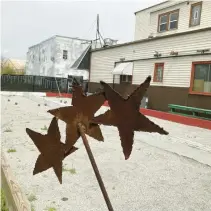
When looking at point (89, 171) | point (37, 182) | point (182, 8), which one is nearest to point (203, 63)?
point (182, 8)

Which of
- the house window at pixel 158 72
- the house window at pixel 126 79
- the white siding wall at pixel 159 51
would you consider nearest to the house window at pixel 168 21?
the white siding wall at pixel 159 51

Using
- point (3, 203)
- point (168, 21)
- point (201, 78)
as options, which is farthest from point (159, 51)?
point (3, 203)

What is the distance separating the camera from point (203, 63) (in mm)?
12148

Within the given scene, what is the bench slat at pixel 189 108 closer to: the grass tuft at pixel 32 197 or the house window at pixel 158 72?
the house window at pixel 158 72

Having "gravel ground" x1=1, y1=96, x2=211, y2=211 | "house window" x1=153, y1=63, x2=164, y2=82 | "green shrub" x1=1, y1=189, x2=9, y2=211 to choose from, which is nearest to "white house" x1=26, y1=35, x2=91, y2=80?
"house window" x1=153, y1=63, x2=164, y2=82

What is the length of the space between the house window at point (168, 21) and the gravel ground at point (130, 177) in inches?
425

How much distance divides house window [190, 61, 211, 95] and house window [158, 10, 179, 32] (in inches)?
163

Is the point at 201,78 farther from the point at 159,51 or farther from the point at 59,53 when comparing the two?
the point at 59,53

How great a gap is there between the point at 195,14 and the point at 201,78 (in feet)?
14.8

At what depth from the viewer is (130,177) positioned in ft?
14.1

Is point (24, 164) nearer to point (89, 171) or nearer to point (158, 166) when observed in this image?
point (89, 171)

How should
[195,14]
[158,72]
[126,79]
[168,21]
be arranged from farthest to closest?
[126,79] < [168,21] < [158,72] < [195,14]

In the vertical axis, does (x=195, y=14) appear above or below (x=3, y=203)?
above

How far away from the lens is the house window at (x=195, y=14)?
14.4 meters
